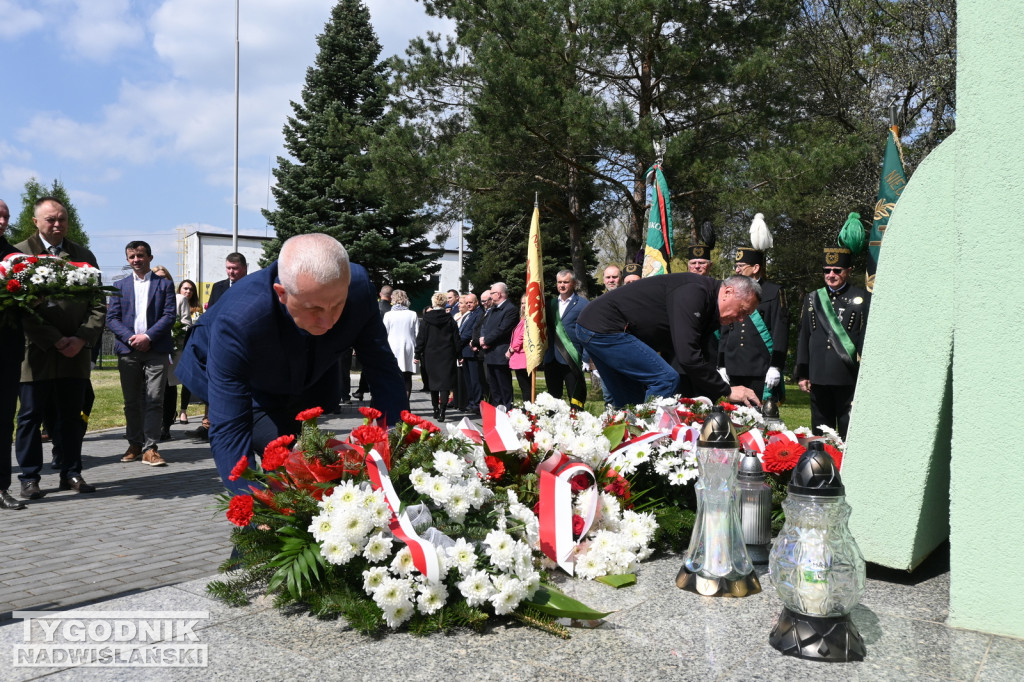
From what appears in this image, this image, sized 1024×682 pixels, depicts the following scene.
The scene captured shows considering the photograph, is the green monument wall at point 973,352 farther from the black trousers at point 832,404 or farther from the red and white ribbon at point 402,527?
the black trousers at point 832,404

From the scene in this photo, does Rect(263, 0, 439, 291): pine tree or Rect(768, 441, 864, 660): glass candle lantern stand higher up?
Rect(263, 0, 439, 291): pine tree

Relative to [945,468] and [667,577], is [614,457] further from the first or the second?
[945,468]

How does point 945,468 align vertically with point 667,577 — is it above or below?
above

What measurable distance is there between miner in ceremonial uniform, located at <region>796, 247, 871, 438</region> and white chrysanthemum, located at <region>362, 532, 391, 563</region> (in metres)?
4.88

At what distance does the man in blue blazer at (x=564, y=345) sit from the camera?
427 inches

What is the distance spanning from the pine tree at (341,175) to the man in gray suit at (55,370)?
2269 centimetres

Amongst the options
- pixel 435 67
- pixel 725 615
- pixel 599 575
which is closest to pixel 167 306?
pixel 599 575

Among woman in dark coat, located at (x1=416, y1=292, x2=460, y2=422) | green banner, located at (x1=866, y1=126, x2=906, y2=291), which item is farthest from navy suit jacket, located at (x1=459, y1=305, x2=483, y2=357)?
green banner, located at (x1=866, y1=126, x2=906, y2=291)

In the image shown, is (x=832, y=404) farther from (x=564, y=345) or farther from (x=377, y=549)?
(x=377, y=549)

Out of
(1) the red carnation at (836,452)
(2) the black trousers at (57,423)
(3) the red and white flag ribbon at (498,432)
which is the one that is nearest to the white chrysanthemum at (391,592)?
(3) the red and white flag ribbon at (498,432)

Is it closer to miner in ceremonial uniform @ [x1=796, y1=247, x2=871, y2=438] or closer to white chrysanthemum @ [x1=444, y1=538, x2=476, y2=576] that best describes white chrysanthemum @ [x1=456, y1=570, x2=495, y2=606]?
white chrysanthemum @ [x1=444, y1=538, x2=476, y2=576]

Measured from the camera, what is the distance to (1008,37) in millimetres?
3086

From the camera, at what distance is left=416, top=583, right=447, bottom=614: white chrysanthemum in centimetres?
299

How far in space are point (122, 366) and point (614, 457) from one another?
5497mm
